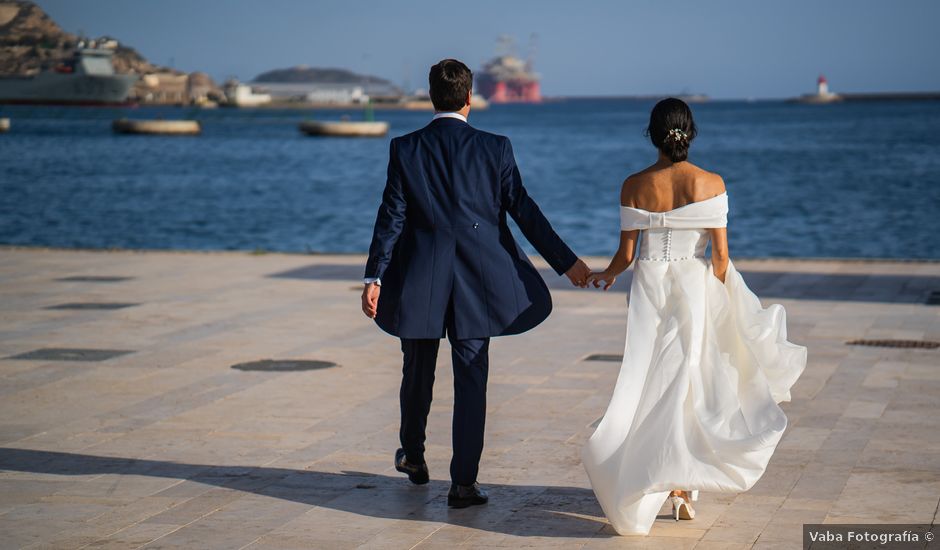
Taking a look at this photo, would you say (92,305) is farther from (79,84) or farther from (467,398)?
(79,84)

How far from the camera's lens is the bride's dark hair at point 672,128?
18.6 ft

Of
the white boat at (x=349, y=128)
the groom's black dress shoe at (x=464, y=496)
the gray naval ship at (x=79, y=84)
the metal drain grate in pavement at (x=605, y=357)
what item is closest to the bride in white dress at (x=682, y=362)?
the groom's black dress shoe at (x=464, y=496)

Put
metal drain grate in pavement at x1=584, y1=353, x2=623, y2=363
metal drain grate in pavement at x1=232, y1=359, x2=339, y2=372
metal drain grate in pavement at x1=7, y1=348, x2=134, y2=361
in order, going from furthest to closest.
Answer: metal drain grate in pavement at x1=7, y1=348, x2=134, y2=361
metal drain grate in pavement at x1=584, y1=353, x2=623, y2=363
metal drain grate in pavement at x1=232, y1=359, x2=339, y2=372

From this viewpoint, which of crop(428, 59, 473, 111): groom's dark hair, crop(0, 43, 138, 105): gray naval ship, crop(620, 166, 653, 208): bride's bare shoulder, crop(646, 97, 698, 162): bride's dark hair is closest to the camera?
crop(646, 97, 698, 162): bride's dark hair

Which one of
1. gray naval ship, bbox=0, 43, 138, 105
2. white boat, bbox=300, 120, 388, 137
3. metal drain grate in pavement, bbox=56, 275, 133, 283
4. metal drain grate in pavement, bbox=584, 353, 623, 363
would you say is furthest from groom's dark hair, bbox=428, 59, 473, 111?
gray naval ship, bbox=0, 43, 138, 105

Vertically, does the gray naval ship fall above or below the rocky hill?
below

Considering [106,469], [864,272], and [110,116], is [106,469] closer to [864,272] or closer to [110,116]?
[864,272]

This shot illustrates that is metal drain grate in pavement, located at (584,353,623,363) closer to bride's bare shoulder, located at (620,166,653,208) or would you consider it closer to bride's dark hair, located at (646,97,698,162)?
bride's bare shoulder, located at (620,166,653,208)

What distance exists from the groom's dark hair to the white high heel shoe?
193 cm

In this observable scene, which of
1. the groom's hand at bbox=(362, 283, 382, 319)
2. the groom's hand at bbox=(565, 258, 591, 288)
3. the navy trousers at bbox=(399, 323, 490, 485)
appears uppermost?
the groom's hand at bbox=(565, 258, 591, 288)

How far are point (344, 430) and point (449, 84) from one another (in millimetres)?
2503

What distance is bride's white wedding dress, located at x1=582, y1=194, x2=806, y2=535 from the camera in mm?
5555

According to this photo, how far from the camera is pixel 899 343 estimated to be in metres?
10.8

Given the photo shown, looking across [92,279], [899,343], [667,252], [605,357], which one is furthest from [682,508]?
[92,279]
